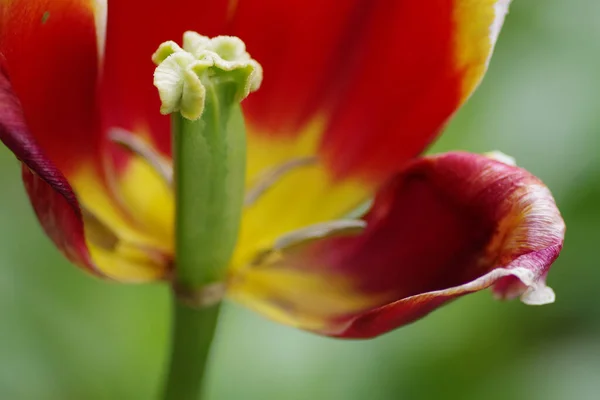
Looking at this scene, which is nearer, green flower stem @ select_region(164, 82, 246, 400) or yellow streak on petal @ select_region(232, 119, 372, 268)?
green flower stem @ select_region(164, 82, 246, 400)

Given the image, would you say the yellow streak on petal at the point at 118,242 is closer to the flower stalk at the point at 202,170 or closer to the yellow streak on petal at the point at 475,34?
the flower stalk at the point at 202,170

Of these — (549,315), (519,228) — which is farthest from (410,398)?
(519,228)

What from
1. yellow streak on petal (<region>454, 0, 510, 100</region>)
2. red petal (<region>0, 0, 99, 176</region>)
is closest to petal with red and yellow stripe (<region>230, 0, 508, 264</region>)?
yellow streak on petal (<region>454, 0, 510, 100</region>)

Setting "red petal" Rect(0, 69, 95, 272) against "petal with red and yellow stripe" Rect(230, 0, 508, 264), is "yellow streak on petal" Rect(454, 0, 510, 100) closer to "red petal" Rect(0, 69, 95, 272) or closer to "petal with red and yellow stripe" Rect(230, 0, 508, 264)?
"petal with red and yellow stripe" Rect(230, 0, 508, 264)

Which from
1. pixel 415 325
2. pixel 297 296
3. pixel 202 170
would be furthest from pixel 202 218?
pixel 415 325

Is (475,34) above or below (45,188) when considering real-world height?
above

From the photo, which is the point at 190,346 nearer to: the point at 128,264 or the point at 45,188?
the point at 128,264

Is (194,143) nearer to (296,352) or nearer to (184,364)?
(184,364)
